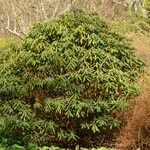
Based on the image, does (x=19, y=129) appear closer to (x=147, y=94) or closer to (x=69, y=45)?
(x=69, y=45)

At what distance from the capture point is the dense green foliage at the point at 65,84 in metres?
10.3

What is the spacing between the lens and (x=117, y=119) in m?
10.5

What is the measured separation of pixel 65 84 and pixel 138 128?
5.25ft

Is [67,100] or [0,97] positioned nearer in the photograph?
[67,100]

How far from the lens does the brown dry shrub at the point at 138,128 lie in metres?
10.4

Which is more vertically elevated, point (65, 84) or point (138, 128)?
point (65, 84)

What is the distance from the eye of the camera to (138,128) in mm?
10430

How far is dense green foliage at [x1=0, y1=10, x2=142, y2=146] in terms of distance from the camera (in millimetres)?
10281

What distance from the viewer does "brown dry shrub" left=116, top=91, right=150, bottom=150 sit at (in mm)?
10367

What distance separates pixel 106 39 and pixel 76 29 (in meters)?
0.62

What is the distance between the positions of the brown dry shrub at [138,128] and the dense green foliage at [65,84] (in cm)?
24

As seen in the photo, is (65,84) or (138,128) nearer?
(65,84)

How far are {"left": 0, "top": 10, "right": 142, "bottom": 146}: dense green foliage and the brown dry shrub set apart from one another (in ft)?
0.77

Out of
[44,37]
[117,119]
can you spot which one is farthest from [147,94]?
[44,37]
